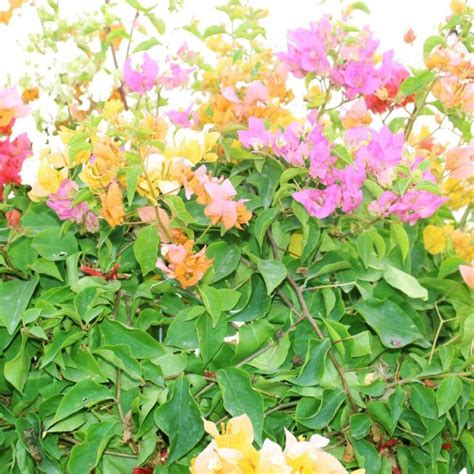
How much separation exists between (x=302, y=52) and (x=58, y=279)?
38 centimetres

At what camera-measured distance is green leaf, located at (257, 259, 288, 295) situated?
918 millimetres

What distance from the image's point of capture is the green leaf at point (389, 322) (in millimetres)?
983

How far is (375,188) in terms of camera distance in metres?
0.95

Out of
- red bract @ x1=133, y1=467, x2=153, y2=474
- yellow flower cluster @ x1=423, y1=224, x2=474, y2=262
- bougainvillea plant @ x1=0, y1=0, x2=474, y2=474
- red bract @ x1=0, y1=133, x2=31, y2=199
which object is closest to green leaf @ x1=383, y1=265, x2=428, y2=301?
bougainvillea plant @ x1=0, y1=0, x2=474, y2=474

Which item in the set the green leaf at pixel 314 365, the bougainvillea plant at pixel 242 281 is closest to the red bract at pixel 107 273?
the bougainvillea plant at pixel 242 281

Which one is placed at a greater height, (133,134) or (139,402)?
(133,134)

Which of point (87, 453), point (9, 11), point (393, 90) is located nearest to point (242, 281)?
point (87, 453)

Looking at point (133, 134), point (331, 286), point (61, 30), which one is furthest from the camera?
point (61, 30)

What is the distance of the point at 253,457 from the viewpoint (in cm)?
72

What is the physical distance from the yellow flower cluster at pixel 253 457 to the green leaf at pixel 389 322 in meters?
Answer: 0.26

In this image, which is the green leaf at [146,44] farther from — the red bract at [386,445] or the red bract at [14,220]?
the red bract at [386,445]

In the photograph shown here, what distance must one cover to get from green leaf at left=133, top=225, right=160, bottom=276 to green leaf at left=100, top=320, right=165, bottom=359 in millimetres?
64

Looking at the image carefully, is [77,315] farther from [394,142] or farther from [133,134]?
[394,142]

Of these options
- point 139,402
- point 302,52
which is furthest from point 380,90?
point 139,402
